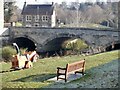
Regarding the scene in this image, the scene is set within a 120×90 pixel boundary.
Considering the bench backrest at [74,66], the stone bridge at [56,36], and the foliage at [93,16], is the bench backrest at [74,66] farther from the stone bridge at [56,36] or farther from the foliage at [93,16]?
the foliage at [93,16]

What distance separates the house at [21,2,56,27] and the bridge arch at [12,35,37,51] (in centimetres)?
1310

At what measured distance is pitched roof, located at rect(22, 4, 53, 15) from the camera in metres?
58.4

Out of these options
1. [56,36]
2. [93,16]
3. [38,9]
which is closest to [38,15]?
[38,9]

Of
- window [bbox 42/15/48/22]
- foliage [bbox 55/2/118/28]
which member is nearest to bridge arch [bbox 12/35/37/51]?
window [bbox 42/15/48/22]

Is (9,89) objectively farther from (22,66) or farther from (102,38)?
(102,38)

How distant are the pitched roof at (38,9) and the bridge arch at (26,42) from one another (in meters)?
13.7

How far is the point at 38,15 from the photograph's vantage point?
58.8m

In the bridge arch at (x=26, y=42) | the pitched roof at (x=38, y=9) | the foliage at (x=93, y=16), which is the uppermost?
the pitched roof at (x=38, y=9)

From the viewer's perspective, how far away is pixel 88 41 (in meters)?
36.8

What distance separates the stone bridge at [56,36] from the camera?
115ft

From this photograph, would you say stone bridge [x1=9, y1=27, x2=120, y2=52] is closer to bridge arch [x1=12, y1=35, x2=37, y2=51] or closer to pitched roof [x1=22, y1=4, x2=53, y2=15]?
bridge arch [x1=12, y1=35, x2=37, y2=51]

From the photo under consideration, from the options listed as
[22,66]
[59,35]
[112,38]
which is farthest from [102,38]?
[22,66]

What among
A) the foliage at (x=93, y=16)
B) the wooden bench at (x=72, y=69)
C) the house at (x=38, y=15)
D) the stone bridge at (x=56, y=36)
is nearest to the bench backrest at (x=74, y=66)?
the wooden bench at (x=72, y=69)

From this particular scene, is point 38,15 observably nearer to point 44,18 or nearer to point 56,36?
point 44,18
